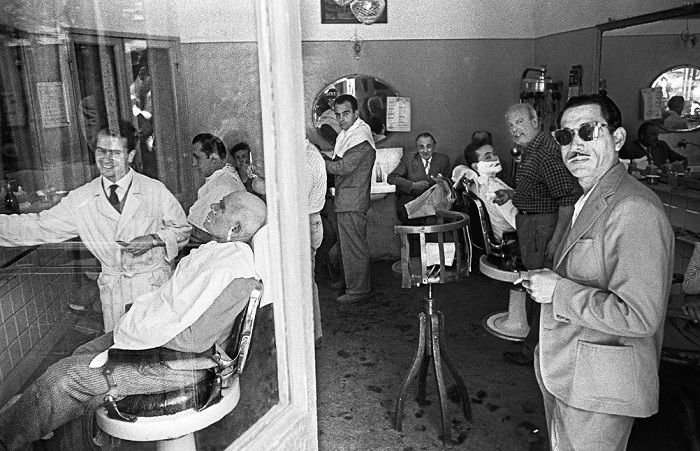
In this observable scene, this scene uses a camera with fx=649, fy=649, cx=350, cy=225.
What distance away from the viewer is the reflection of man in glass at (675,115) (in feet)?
13.7

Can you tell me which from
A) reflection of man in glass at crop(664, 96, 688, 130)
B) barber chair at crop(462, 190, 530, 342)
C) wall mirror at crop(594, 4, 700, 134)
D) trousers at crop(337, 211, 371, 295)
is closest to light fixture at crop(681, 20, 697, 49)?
wall mirror at crop(594, 4, 700, 134)

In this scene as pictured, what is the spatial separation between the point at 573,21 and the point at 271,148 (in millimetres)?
4367

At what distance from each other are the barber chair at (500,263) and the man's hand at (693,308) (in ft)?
2.65

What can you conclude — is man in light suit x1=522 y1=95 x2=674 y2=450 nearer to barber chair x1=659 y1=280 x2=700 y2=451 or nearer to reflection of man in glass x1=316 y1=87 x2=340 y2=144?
barber chair x1=659 y1=280 x2=700 y2=451

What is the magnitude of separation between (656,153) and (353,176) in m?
2.08

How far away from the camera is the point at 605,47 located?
4.78 meters

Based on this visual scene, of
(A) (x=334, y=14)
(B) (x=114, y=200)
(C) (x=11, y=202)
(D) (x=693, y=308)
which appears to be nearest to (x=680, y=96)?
(D) (x=693, y=308)

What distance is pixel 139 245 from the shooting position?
184 centimetres

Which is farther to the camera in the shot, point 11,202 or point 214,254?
point 214,254

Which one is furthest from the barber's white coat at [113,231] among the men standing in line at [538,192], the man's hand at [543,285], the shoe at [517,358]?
the shoe at [517,358]

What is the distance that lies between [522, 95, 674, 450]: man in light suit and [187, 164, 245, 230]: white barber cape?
0.95 m

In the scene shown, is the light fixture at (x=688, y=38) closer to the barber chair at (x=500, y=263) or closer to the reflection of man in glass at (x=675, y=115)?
the reflection of man in glass at (x=675, y=115)

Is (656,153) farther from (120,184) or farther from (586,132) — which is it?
(120,184)

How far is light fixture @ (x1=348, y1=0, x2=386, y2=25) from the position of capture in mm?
5260
